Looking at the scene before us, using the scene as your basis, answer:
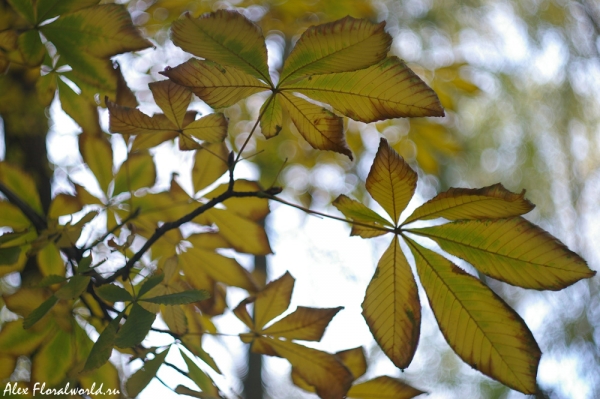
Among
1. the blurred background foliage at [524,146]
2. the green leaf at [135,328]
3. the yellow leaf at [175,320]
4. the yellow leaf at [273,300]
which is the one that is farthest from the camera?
the blurred background foliage at [524,146]

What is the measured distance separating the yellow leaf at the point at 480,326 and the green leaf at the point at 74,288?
0.90ft

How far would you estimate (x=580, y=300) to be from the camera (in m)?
2.13

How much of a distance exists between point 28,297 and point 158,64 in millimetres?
834

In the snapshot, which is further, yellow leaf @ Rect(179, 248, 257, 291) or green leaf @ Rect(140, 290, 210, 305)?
yellow leaf @ Rect(179, 248, 257, 291)

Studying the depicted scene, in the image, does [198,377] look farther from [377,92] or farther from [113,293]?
[377,92]

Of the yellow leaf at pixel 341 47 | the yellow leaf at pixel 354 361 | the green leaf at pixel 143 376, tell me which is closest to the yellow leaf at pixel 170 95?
the yellow leaf at pixel 341 47

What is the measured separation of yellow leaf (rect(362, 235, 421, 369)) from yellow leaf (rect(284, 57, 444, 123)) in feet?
0.37

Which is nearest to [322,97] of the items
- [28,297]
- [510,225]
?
[510,225]

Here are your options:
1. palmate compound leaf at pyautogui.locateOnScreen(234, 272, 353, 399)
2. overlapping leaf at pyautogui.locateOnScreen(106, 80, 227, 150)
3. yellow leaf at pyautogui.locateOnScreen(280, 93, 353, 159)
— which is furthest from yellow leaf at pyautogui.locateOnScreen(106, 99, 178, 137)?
palmate compound leaf at pyautogui.locateOnScreen(234, 272, 353, 399)

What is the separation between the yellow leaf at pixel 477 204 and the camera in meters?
0.37

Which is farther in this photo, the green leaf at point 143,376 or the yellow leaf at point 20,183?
the yellow leaf at point 20,183

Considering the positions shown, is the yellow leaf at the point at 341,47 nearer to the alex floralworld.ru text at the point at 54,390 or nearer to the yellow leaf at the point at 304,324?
the yellow leaf at the point at 304,324

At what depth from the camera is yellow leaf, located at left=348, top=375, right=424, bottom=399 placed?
1.70 ft

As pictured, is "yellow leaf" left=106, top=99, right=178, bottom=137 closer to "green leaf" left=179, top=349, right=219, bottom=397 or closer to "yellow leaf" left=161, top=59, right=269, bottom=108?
"yellow leaf" left=161, top=59, right=269, bottom=108
